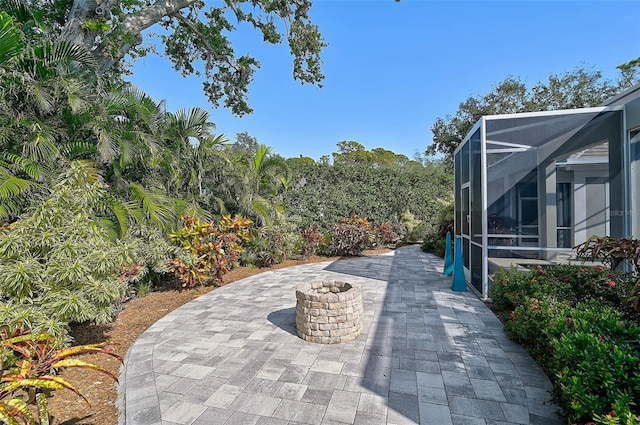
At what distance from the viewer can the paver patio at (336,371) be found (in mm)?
2418

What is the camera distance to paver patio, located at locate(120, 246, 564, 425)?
2418mm

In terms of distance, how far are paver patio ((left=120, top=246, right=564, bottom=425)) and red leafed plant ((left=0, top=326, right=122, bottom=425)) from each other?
26.6 inches

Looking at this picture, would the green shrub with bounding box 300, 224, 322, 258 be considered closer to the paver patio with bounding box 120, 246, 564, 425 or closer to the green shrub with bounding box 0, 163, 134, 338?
the paver patio with bounding box 120, 246, 564, 425

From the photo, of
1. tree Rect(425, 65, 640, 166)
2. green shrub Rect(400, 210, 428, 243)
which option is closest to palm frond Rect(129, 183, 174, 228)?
green shrub Rect(400, 210, 428, 243)

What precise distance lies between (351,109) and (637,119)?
481 inches

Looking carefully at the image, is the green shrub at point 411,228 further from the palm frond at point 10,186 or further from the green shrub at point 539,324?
the palm frond at point 10,186

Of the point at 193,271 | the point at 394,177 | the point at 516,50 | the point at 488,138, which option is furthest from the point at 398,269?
the point at 516,50

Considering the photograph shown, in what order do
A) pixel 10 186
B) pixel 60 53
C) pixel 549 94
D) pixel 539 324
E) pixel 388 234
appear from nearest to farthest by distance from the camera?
pixel 539 324 → pixel 10 186 → pixel 60 53 → pixel 388 234 → pixel 549 94

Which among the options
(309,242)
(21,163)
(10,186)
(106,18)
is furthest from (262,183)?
(10,186)

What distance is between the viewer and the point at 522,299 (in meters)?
3.82

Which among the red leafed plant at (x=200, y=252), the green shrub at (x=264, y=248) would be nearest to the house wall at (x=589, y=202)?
the green shrub at (x=264, y=248)

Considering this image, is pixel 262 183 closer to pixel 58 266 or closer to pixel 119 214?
pixel 119 214

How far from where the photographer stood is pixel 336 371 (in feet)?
10.0

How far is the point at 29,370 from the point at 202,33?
9.71 meters
